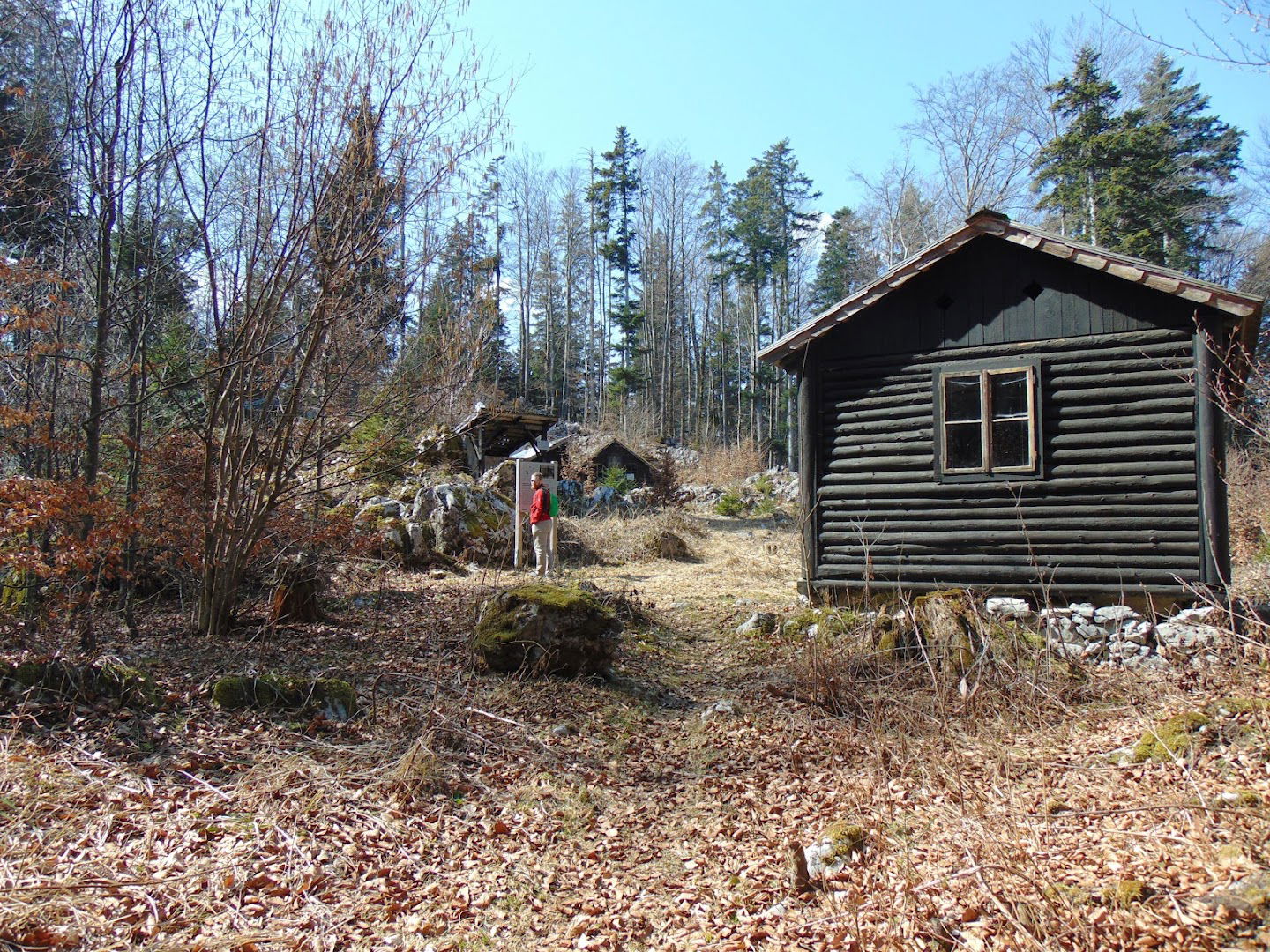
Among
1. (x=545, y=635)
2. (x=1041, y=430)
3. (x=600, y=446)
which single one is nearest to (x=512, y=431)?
(x=600, y=446)

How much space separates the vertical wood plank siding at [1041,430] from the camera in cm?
834

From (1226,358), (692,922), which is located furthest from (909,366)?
(692,922)

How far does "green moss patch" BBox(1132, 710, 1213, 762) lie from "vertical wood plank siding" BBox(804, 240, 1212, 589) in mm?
2983

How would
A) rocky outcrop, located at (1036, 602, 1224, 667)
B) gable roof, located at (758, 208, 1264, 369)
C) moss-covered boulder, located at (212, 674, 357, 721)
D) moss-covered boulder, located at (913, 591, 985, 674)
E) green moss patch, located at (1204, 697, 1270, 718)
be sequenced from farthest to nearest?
gable roof, located at (758, 208, 1264, 369), rocky outcrop, located at (1036, 602, 1224, 667), moss-covered boulder, located at (913, 591, 985, 674), moss-covered boulder, located at (212, 674, 357, 721), green moss patch, located at (1204, 697, 1270, 718)

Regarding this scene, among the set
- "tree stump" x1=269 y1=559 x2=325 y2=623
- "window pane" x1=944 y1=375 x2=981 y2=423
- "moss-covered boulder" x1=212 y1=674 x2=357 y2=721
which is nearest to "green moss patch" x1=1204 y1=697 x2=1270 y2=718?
"window pane" x1=944 y1=375 x2=981 y2=423

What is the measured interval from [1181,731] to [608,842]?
146 inches

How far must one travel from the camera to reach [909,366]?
9555 millimetres

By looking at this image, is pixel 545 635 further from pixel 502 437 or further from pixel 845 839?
pixel 502 437

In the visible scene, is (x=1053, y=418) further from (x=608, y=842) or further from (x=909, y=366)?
(x=608, y=842)

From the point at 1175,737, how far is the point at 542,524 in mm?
9213

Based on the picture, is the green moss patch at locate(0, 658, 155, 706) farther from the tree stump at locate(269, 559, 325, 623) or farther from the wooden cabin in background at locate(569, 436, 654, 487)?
the wooden cabin in background at locate(569, 436, 654, 487)

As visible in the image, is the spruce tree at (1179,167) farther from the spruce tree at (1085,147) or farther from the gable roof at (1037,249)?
the gable roof at (1037,249)

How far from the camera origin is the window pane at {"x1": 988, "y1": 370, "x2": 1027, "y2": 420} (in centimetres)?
899

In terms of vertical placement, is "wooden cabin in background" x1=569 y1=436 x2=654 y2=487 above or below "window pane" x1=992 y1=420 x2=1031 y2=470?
above
